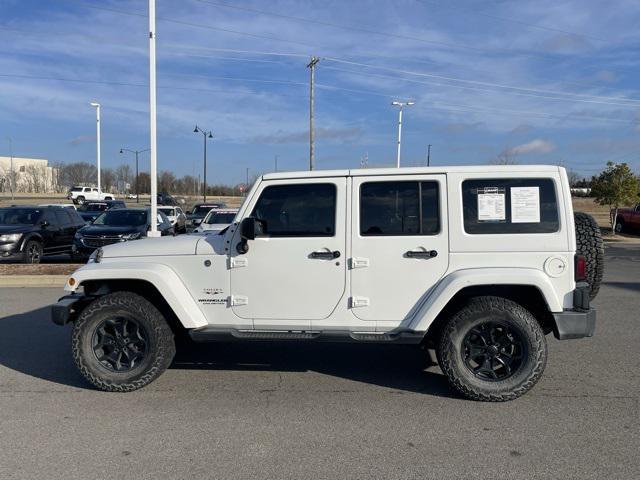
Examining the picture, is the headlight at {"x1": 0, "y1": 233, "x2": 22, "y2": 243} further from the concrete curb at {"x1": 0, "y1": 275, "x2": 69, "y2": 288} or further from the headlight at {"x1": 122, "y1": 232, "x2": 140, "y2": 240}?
the headlight at {"x1": 122, "y1": 232, "x2": 140, "y2": 240}

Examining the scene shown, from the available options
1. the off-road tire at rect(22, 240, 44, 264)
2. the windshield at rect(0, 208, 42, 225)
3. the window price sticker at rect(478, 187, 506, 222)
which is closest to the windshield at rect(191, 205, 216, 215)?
the windshield at rect(0, 208, 42, 225)

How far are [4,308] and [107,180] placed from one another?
124703 millimetres

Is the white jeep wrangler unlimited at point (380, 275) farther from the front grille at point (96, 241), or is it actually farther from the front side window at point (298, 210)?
the front grille at point (96, 241)

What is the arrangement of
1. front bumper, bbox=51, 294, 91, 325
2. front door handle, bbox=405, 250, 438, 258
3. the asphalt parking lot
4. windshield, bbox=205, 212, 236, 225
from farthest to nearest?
windshield, bbox=205, 212, 236, 225
front bumper, bbox=51, 294, 91, 325
front door handle, bbox=405, 250, 438, 258
the asphalt parking lot

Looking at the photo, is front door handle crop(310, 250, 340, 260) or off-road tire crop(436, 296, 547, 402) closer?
off-road tire crop(436, 296, 547, 402)

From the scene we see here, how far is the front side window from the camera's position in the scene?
484cm

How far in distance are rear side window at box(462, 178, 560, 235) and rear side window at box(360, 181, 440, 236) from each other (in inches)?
11.4

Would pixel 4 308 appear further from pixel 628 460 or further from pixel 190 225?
pixel 190 225

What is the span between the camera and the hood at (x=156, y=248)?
4983 millimetres

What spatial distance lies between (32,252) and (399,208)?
12384 mm

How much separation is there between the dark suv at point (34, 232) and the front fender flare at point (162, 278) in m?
10.1

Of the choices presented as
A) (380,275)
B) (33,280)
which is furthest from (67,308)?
(33,280)

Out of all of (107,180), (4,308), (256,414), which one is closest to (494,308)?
(256,414)

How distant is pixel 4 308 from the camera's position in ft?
28.7
